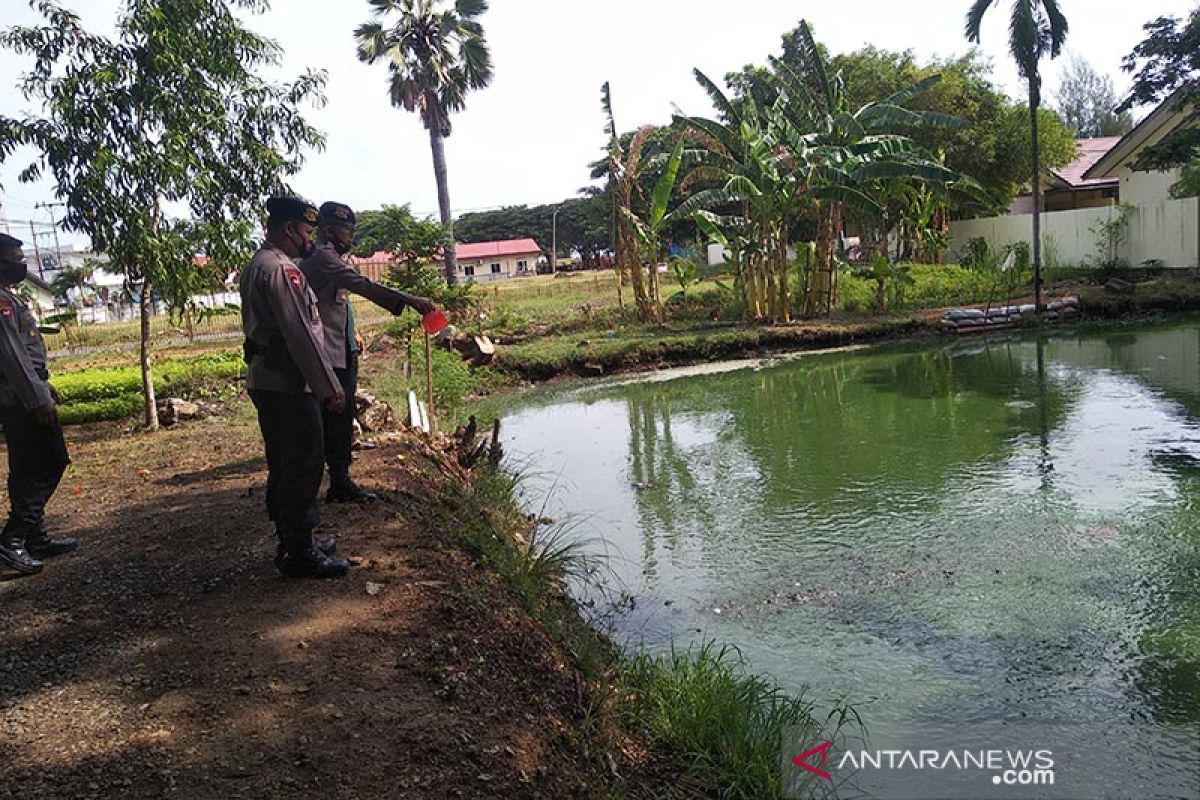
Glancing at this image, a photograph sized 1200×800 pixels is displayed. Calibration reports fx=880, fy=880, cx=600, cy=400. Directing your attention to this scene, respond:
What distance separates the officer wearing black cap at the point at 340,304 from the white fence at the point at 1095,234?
62.5ft

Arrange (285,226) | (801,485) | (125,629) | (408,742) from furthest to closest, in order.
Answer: (801,485) < (285,226) < (125,629) < (408,742)

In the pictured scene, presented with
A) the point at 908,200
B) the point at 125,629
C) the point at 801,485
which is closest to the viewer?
the point at 125,629

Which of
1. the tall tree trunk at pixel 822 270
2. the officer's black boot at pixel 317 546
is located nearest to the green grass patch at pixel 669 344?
the tall tree trunk at pixel 822 270

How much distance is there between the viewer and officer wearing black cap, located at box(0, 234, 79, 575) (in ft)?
13.4

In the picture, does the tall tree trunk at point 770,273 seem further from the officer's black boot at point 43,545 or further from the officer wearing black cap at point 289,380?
the officer's black boot at point 43,545

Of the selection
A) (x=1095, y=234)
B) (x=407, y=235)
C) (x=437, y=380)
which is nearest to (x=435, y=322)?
(x=407, y=235)

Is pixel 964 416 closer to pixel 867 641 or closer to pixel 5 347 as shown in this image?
pixel 867 641

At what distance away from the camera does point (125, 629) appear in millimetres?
3449

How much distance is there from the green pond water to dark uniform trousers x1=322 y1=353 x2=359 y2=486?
A: 1.61 metres

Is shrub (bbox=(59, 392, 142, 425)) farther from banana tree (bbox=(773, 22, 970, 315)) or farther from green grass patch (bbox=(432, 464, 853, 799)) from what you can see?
banana tree (bbox=(773, 22, 970, 315))

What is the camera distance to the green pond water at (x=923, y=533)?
380cm

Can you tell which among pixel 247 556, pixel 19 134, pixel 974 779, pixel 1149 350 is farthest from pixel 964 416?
pixel 19 134

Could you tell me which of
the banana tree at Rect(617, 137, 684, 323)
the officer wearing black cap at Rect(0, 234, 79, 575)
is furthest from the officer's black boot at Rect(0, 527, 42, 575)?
the banana tree at Rect(617, 137, 684, 323)

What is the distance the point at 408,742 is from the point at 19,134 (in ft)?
24.8
